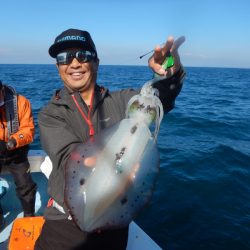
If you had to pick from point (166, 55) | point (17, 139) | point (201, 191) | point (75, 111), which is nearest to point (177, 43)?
point (166, 55)

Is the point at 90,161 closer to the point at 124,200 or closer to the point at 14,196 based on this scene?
the point at 124,200

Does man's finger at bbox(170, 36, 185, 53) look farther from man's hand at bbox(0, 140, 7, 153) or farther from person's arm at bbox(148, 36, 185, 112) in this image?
man's hand at bbox(0, 140, 7, 153)

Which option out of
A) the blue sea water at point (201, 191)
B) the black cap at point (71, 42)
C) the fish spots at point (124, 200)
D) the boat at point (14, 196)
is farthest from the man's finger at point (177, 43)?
the boat at point (14, 196)

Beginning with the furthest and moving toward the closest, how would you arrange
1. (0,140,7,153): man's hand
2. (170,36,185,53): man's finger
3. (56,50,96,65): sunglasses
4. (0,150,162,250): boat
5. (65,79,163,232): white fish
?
(0,150,162,250): boat, (0,140,7,153): man's hand, (56,50,96,65): sunglasses, (170,36,185,53): man's finger, (65,79,163,232): white fish

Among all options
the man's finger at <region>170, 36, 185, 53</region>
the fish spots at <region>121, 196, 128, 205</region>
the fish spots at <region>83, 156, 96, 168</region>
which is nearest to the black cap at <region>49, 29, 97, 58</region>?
the man's finger at <region>170, 36, 185, 53</region>

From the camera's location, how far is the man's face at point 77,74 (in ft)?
9.51

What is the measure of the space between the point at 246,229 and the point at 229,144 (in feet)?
17.2

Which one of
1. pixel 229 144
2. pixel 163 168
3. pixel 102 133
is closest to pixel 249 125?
pixel 229 144

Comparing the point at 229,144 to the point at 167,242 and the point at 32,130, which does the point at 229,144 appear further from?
the point at 32,130

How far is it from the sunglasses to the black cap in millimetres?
55

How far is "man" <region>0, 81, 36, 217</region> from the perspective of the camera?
16.7 ft

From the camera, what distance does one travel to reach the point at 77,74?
2.94 meters

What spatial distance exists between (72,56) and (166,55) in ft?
2.90

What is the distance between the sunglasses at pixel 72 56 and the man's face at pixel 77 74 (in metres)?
0.02
